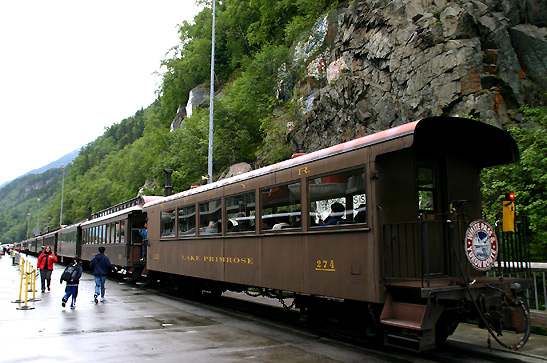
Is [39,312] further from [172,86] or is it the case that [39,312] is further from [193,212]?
[172,86]

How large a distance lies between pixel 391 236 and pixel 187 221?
770 centimetres

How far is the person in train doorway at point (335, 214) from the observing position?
724 cm

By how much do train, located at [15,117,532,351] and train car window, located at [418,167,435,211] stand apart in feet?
0.05

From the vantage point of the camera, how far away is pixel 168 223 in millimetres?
14336

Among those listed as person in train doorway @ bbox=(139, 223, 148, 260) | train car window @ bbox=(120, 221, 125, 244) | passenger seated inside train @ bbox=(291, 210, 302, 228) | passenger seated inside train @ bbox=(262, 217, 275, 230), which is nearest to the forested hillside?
passenger seated inside train @ bbox=(291, 210, 302, 228)

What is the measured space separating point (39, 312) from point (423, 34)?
16.5 meters

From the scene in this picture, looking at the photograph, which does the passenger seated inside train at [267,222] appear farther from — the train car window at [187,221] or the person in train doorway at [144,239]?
the person in train doorway at [144,239]

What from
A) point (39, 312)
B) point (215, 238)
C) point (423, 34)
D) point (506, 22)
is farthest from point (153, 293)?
point (506, 22)

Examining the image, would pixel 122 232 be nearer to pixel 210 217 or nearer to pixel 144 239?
pixel 144 239

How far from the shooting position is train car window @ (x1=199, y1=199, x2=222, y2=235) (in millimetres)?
11164

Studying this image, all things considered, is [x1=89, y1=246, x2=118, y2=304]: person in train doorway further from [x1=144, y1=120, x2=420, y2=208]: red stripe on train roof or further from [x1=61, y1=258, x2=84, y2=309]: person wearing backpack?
[x1=144, y1=120, x2=420, y2=208]: red stripe on train roof

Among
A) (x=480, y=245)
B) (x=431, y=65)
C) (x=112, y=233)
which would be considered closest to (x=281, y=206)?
(x=480, y=245)

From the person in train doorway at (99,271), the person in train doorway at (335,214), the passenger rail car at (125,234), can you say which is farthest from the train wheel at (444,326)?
the passenger rail car at (125,234)

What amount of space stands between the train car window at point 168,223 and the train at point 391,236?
4426 mm
